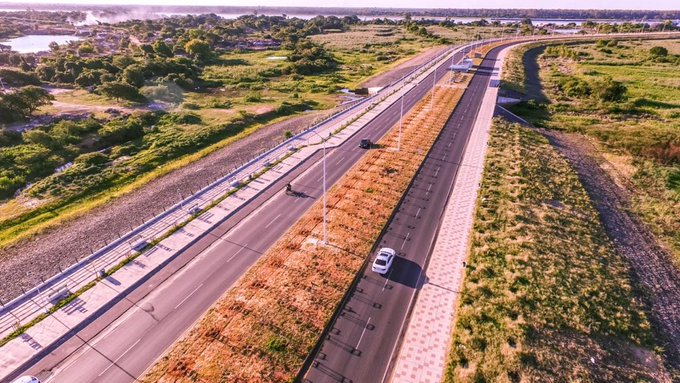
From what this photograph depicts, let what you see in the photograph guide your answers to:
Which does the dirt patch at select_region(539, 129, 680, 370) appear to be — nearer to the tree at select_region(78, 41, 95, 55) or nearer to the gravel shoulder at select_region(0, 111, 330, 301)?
the gravel shoulder at select_region(0, 111, 330, 301)

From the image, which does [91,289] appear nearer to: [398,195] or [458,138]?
[398,195]

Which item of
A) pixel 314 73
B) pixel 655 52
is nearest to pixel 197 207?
pixel 314 73

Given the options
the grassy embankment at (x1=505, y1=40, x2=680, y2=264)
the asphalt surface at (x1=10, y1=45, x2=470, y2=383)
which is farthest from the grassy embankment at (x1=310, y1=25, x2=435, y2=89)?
the asphalt surface at (x1=10, y1=45, x2=470, y2=383)

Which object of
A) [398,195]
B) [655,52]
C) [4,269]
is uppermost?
[655,52]

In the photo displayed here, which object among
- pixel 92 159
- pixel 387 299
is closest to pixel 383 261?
pixel 387 299

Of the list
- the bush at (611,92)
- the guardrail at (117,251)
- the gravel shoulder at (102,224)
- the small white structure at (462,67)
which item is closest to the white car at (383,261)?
the guardrail at (117,251)

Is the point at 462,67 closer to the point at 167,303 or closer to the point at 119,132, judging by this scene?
the point at 119,132

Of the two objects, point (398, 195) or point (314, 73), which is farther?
point (314, 73)
